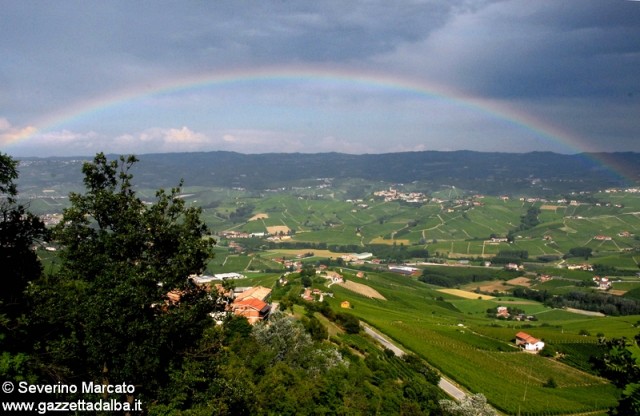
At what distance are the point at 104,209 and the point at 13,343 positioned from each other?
2.41 meters

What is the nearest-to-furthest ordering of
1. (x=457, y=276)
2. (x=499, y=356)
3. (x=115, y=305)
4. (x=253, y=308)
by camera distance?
(x=115, y=305) → (x=253, y=308) → (x=499, y=356) → (x=457, y=276)

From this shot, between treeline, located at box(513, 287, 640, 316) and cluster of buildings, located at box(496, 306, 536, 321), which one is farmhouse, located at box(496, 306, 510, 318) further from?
treeline, located at box(513, 287, 640, 316)

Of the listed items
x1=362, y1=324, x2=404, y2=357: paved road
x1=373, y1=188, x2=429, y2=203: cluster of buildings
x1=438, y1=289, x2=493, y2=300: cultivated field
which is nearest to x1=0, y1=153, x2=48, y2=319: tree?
x1=362, y1=324, x2=404, y2=357: paved road

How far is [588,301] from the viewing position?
61.1m

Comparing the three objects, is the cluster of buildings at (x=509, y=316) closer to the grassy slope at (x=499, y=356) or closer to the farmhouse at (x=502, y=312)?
the farmhouse at (x=502, y=312)

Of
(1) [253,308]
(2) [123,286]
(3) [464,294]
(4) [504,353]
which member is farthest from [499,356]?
(3) [464,294]

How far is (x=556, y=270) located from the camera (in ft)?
265

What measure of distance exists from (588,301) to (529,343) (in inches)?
1203

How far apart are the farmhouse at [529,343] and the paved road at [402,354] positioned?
524 inches

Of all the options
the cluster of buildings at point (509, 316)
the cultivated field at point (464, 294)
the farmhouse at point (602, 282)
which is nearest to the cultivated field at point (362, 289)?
the cluster of buildings at point (509, 316)

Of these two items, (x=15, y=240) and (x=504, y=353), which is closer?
(x=15, y=240)

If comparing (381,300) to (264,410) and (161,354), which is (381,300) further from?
(161,354)

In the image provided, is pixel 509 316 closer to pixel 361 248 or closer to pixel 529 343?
pixel 529 343

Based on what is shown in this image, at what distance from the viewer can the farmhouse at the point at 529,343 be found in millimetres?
36844
